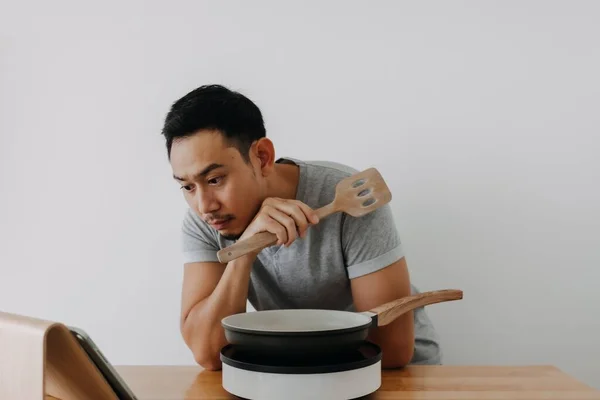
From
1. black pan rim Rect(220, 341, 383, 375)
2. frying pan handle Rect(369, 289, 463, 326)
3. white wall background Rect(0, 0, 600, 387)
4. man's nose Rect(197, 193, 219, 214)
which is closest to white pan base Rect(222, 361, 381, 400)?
black pan rim Rect(220, 341, 383, 375)

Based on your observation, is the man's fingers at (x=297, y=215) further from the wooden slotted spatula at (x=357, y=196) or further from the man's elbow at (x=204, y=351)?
the man's elbow at (x=204, y=351)

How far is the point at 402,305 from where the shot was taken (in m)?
0.87

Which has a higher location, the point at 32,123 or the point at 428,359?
the point at 32,123

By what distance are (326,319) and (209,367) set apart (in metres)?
0.26

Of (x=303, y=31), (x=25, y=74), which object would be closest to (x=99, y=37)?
(x=25, y=74)

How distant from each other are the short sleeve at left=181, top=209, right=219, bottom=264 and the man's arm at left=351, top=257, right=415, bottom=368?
0.97 feet

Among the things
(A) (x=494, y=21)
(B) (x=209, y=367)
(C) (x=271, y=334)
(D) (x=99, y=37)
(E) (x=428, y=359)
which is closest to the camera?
(C) (x=271, y=334)

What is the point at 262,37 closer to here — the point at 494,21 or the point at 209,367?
the point at 494,21

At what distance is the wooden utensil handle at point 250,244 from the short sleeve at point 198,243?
246 millimetres

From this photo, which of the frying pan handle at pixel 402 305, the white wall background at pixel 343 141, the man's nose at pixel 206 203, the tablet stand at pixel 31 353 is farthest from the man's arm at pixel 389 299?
the tablet stand at pixel 31 353

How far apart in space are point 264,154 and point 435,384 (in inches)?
21.9

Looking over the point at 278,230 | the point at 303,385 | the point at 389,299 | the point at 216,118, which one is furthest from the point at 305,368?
the point at 216,118

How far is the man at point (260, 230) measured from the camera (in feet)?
3.36

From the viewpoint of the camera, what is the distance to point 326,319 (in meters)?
0.85
